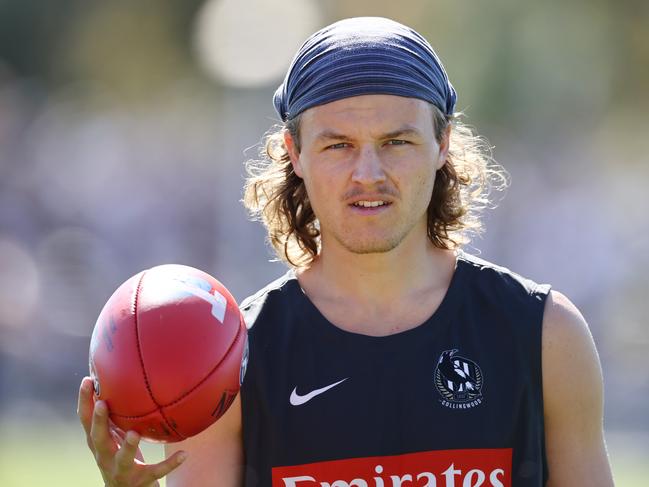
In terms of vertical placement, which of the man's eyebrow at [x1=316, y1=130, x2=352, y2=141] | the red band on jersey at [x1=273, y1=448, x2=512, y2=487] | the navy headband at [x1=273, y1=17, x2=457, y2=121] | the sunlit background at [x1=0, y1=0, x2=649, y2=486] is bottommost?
the red band on jersey at [x1=273, y1=448, x2=512, y2=487]

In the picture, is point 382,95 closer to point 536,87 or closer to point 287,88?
point 287,88

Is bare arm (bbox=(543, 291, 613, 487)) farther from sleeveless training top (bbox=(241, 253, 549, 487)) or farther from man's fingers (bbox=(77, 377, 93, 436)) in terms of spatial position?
man's fingers (bbox=(77, 377, 93, 436))

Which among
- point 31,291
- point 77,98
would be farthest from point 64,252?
point 77,98

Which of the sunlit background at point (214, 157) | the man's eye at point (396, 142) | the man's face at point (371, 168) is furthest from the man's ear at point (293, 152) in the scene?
the sunlit background at point (214, 157)

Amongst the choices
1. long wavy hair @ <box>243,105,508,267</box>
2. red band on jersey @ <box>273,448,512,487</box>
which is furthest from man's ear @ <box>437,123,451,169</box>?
red band on jersey @ <box>273,448,512,487</box>

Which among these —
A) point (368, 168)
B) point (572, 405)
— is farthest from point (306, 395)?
point (572, 405)

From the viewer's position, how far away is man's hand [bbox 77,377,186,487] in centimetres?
349

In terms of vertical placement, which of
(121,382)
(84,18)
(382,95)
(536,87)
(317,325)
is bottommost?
(121,382)

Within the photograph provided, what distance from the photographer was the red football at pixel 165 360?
11.6 ft

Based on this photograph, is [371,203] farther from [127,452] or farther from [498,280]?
[127,452]

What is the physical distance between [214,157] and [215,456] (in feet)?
65.0

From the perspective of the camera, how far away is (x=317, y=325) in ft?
13.4

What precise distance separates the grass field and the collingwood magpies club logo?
6458mm

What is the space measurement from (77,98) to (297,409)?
20.1 m
